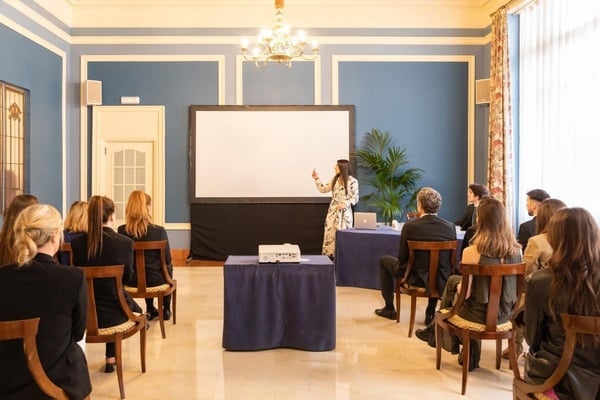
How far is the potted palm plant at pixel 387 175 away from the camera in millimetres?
8008

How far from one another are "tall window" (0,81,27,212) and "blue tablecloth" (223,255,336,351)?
12.9 ft

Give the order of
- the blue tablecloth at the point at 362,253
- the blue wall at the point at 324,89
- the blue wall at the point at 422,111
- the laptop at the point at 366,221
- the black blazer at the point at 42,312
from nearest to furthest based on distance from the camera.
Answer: the black blazer at the point at 42,312 → the blue tablecloth at the point at 362,253 → the laptop at the point at 366,221 → the blue wall at the point at 324,89 → the blue wall at the point at 422,111

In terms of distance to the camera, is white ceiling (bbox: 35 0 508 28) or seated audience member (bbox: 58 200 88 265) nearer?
seated audience member (bbox: 58 200 88 265)

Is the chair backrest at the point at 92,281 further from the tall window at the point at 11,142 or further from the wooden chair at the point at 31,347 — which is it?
the tall window at the point at 11,142

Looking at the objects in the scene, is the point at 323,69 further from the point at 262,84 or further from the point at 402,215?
the point at 402,215

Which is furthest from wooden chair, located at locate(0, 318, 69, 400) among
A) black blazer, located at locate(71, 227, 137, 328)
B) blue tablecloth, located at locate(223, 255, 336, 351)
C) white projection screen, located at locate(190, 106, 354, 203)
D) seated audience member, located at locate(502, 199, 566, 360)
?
white projection screen, located at locate(190, 106, 354, 203)

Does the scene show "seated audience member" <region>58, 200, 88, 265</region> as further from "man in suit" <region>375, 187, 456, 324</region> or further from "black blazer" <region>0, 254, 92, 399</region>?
"man in suit" <region>375, 187, 456, 324</region>

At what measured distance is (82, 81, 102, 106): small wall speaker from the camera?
26.3 feet

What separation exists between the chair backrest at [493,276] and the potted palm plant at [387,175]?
4634mm

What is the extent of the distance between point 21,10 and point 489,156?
20.9 feet

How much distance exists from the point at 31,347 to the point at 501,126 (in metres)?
6.44

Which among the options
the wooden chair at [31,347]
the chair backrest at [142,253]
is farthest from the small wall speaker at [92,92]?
the wooden chair at [31,347]

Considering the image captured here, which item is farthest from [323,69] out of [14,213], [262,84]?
[14,213]

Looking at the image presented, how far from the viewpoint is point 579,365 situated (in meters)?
2.12
